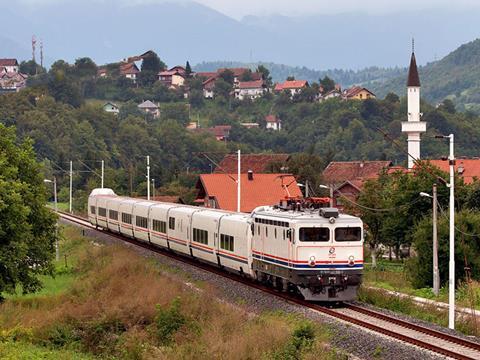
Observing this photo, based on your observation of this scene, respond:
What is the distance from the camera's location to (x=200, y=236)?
153 ft

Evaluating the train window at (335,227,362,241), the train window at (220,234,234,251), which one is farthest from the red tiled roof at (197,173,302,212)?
the train window at (335,227,362,241)

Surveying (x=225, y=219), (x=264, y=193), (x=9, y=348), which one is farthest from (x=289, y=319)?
(x=264, y=193)

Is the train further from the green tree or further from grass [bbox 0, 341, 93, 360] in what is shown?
grass [bbox 0, 341, 93, 360]

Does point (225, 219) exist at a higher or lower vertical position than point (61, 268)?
higher

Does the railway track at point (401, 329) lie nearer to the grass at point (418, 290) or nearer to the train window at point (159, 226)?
the grass at point (418, 290)

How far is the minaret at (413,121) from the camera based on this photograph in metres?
120

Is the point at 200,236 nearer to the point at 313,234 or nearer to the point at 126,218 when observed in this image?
the point at 313,234

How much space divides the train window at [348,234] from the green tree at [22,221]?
13.4 metres

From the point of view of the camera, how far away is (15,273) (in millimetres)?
40688

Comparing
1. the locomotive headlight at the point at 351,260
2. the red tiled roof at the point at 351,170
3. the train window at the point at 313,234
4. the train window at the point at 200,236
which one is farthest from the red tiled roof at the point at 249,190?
the train window at the point at 313,234

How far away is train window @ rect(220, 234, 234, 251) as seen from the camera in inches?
1606

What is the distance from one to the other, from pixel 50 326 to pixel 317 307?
8.47 meters

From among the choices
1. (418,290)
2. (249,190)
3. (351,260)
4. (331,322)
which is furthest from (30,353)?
(249,190)

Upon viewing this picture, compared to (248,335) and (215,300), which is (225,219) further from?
(248,335)
